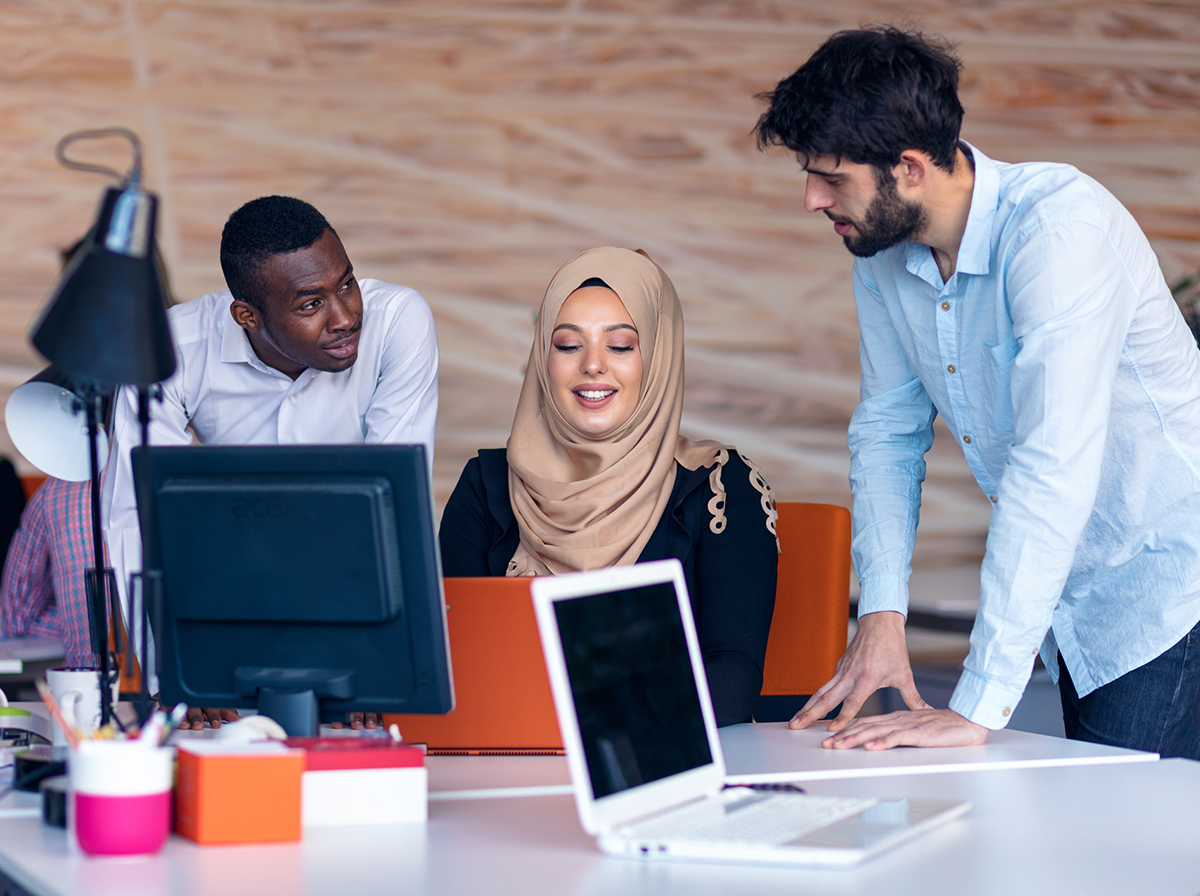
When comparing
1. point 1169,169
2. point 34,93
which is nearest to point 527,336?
point 34,93

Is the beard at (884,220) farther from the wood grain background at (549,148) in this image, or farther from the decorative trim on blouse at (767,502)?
the wood grain background at (549,148)

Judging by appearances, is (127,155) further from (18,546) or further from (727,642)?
(727,642)

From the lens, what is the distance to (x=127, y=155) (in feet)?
13.9

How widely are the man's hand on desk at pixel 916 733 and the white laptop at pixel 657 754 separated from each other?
0.29 metres

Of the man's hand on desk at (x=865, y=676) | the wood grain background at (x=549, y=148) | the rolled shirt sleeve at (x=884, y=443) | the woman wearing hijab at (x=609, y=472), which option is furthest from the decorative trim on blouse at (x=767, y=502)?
Result: the wood grain background at (x=549, y=148)

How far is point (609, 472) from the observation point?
6.82ft

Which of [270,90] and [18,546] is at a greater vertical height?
[270,90]

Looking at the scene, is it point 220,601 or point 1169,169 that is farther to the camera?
point 1169,169

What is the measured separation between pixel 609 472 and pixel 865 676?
2.02 ft

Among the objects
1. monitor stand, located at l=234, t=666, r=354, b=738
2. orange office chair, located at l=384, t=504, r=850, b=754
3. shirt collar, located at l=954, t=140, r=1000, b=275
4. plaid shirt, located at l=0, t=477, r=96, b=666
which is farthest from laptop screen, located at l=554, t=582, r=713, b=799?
plaid shirt, located at l=0, t=477, r=96, b=666

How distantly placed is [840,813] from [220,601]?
68cm

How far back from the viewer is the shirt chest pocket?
5.46ft

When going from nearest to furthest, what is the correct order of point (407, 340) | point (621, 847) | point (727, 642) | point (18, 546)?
point (621, 847) < point (727, 642) < point (407, 340) < point (18, 546)

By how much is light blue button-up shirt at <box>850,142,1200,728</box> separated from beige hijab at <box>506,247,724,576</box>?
0.37 metres
